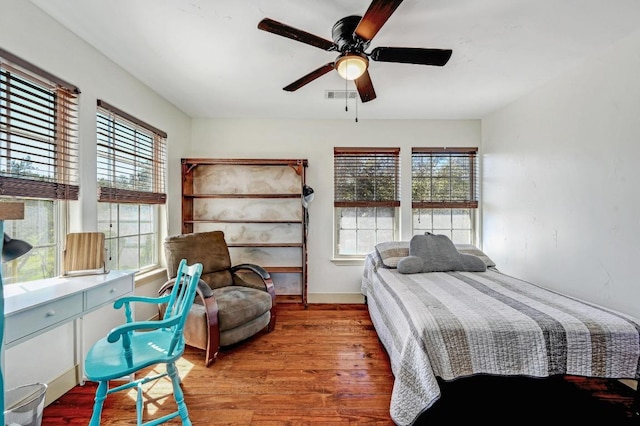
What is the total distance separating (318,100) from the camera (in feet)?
10.2

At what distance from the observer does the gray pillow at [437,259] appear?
2.90 meters

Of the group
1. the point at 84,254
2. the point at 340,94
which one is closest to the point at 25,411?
the point at 84,254

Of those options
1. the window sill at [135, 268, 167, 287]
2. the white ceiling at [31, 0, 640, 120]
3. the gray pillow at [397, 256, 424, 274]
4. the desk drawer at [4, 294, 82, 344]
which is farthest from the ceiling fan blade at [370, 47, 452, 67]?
the window sill at [135, 268, 167, 287]

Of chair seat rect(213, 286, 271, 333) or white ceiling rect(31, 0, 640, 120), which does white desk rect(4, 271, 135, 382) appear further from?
white ceiling rect(31, 0, 640, 120)

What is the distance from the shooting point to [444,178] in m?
3.83

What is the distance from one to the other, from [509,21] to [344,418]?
276 centimetres

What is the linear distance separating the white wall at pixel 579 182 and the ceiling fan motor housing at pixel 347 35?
1.96 metres

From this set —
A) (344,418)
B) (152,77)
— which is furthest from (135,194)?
(344,418)

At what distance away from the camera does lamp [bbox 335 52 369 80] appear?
1.71m

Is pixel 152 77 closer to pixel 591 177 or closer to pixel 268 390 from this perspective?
pixel 268 390

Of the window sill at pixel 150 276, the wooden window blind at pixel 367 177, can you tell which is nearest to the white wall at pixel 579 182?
the wooden window blind at pixel 367 177

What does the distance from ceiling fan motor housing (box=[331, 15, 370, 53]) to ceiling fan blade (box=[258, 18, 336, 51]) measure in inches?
4.2

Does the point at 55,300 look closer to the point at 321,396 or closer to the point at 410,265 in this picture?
the point at 321,396

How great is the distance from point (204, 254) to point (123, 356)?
4.91 ft
